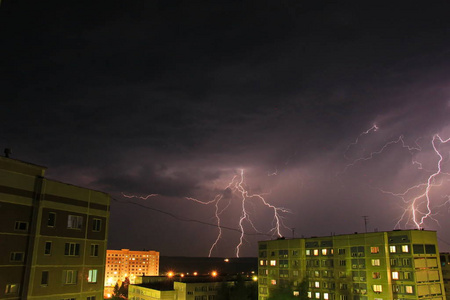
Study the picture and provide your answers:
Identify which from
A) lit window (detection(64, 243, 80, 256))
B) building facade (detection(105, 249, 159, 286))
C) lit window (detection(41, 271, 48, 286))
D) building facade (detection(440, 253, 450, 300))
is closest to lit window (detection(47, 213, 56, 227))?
lit window (detection(64, 243, 80, 256))

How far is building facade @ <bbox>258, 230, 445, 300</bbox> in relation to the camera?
3800 cm

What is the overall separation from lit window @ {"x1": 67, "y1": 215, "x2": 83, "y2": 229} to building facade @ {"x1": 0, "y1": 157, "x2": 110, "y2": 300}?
5cm

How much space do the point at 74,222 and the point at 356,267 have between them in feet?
115

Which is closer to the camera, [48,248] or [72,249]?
[48,248]

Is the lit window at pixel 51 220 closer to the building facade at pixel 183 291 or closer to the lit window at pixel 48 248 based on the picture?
the lit window at pixel 48 248

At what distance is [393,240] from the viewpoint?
39.9 m

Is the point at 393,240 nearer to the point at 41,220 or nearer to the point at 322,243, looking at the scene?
the point at 322,243

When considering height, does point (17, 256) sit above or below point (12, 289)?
above

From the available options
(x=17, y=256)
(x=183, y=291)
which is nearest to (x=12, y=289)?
(x=17, y=256)

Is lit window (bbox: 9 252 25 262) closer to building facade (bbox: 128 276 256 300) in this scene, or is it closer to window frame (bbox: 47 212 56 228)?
window frame (bbox: 47 212 56 228)

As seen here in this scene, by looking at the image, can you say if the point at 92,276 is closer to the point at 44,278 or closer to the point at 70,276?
the point at 70,276

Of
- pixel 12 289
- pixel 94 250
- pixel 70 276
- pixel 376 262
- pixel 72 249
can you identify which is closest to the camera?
pixel 12 289

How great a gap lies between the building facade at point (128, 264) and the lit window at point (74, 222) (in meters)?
103

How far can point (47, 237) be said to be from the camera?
691 inches
